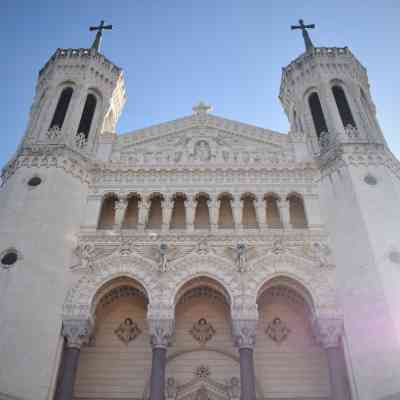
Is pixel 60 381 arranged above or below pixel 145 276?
below

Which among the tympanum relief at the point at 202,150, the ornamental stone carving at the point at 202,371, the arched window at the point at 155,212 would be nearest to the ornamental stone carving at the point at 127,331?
the ornamental stone carving at the point at 202,371

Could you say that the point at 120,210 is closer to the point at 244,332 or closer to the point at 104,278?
the point at 104,278

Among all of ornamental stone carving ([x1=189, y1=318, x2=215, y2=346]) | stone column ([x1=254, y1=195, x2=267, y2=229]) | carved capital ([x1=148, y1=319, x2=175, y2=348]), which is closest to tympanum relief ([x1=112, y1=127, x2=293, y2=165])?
stone column ([x1=254, y1=195, x2=267, y2=229])

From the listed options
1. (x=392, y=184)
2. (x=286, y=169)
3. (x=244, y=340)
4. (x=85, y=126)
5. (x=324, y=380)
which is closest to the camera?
(x=244, y=340)

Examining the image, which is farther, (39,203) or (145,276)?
(39,203)

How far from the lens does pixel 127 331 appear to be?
16344 mm

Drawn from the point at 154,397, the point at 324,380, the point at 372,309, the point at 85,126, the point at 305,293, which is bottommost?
the point at 154,397

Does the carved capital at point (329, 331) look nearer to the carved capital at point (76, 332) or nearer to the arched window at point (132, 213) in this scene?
the carved capital at point (76, 332)

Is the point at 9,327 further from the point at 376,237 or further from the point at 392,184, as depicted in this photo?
the point at 392,184

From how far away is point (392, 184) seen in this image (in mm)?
17156

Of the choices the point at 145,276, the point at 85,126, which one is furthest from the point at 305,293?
the point at 85,126

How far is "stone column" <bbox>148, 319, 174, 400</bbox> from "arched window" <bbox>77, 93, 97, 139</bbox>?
387 inches

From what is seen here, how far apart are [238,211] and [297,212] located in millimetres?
2654

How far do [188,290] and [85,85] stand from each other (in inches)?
458
